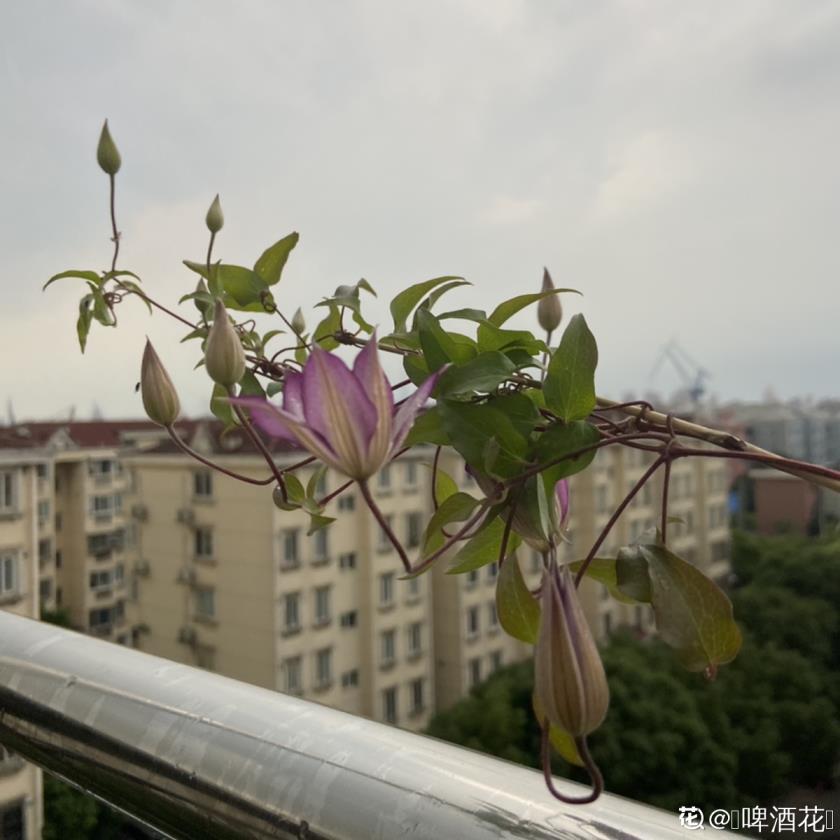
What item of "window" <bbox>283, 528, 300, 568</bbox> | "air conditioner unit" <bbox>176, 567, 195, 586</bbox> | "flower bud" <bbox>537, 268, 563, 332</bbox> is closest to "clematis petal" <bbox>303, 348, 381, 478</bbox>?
"flower bud" <bbox>537, 268, 563, 332</bbox>

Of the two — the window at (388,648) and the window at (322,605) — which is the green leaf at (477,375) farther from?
the window at (388,648)

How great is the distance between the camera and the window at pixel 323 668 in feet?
17.4

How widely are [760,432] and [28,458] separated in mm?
13747

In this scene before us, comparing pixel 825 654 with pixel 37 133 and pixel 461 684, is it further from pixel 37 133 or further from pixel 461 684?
pixel 37 133

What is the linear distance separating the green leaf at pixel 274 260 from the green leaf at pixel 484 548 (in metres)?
0.10

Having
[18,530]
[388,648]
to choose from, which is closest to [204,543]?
[18,530]

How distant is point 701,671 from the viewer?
140mm

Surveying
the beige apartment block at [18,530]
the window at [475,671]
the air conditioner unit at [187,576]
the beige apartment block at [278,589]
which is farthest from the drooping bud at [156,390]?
the window at [475,671]

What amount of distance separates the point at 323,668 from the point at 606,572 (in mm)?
5566

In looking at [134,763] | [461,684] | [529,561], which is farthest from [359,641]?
[134,763]

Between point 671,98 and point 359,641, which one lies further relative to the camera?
point 359,641

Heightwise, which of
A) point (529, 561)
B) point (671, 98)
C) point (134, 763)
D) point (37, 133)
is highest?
point (671, 98)

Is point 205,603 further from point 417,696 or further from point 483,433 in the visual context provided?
point 483,433

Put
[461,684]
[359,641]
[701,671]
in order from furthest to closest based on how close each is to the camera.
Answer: [461,684]
[359,641]
[701,671]
